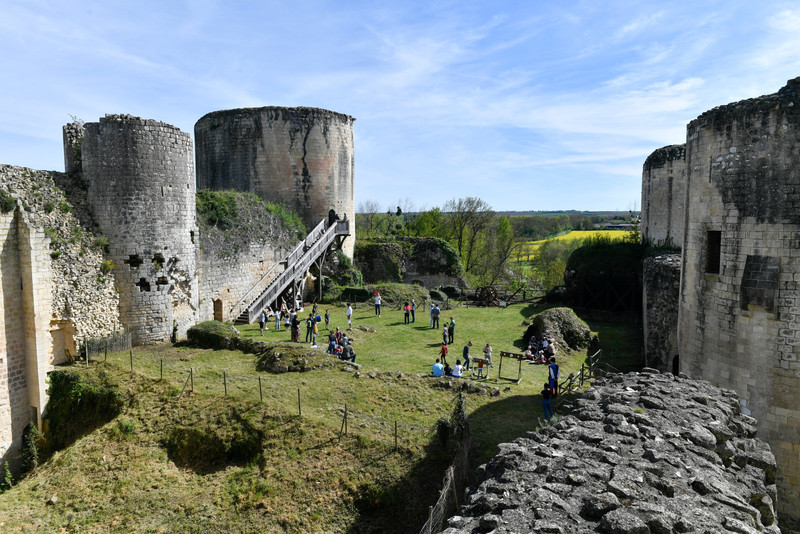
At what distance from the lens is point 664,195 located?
27.0 m

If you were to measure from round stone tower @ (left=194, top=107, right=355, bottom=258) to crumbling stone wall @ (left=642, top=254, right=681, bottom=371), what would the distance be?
56.6ft

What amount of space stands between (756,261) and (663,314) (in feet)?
26.2

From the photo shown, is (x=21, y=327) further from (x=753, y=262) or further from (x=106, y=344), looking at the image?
(x=753, y=262)

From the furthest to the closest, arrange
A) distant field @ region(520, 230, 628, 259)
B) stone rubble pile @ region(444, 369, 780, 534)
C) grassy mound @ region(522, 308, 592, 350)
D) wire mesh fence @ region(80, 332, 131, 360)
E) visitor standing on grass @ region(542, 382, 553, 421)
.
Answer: distant field @ region(520, 230, 628, 259) < grassy mound @ region(522, 308, 592, 350) < wire mesh fence @ region(80, 332, 131, 360) < visitor standing on grass @ region(542, 382, 553, 421) < stone rubble pile @ region(444, 369, 780, 534)

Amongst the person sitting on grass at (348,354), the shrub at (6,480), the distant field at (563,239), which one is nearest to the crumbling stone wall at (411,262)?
the person sitting on grass at (348,354)

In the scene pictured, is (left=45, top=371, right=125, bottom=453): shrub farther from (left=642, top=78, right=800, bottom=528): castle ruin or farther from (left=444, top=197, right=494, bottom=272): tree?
(left=444, top=197, right=494, bottom=272): tree

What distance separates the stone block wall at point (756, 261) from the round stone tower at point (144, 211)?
1469 centimetres

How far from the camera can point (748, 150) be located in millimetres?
8797

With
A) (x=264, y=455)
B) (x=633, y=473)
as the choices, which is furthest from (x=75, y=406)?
(x=633, y=473)

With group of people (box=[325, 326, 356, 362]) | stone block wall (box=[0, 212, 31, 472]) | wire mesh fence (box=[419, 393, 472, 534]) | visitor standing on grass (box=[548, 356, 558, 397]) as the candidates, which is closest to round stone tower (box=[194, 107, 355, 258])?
group of people (box=[325, 326, 356, 362])

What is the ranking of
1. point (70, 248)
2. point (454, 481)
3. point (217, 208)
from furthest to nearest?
point (217, 208) → point (70, 248) → point (454, 481)

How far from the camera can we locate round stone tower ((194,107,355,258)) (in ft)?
87.1

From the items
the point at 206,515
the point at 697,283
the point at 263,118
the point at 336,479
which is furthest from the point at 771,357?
the point at 263,118

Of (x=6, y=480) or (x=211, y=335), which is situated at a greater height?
(x=211, y=335)
